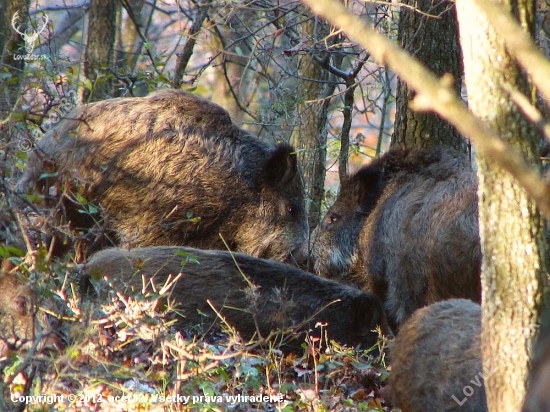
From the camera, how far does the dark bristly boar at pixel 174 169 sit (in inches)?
329

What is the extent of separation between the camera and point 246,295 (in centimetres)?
629

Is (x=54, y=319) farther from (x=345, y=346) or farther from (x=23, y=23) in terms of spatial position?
(x=23, y=23)

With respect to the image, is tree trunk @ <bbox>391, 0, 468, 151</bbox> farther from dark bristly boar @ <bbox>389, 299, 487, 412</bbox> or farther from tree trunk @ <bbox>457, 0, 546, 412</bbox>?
tree trunk @ <bbox>457, 0, 546, 412</bbox>

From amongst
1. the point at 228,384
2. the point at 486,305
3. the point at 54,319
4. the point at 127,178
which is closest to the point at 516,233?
the point at 486,305

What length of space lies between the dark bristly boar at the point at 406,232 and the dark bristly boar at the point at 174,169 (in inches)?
35.8

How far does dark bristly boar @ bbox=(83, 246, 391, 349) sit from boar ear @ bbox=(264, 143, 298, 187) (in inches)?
95.0

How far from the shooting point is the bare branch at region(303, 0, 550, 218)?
5.88 feet

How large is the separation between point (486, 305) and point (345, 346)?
9.80ft

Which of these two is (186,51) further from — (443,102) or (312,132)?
(443,102)

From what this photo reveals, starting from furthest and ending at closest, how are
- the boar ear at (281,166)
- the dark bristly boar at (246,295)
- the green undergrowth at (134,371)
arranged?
the boar ear at (281,166)
the dark bristly boar at (246,295)
the green undergrowth at (134,371)

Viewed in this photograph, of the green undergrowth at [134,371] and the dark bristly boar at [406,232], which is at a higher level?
the dark bristly boar at [406,232]

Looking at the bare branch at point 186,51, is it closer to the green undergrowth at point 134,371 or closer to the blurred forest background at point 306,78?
the blurred forest background at point 306,78

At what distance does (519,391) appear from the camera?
3666 millimetres

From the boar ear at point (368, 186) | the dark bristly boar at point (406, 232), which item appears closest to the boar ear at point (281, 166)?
the dark bristly boar at point (406, 232)
